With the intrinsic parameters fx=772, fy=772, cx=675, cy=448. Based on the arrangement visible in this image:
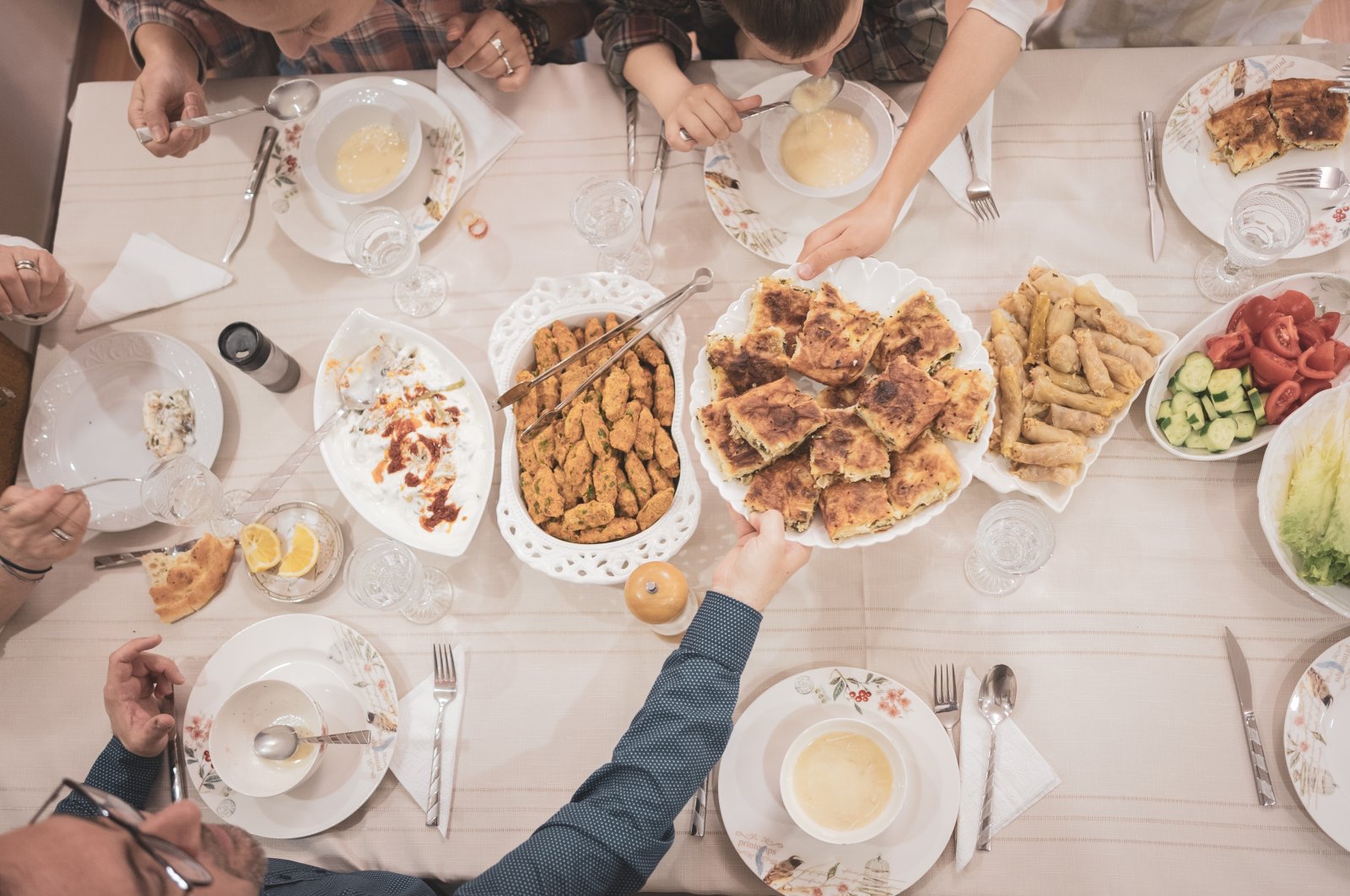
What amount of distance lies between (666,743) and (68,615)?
64.9 inches

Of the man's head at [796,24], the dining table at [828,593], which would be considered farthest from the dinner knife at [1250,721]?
the man's head at [796,24]

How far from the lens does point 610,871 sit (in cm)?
155

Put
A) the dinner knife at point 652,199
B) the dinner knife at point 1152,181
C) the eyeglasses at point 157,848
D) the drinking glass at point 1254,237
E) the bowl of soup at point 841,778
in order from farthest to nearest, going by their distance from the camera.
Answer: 1. the dinner knife at point 652,199
2. the dinner knife at point 1152,181
3. the drinking glass at point 1254,237
4. the bowl of soup at point 841,778
5. the eyeglasses at point 157,848

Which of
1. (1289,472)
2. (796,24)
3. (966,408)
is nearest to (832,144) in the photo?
(796,24)

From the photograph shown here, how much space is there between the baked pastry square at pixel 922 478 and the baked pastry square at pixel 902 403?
36 mm

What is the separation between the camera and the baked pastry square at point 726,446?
1717mm

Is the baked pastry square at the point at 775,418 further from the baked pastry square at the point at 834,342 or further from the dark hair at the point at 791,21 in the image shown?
the dark hair at the point at 791,21

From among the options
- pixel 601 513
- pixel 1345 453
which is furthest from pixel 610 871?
pixel 1345 453

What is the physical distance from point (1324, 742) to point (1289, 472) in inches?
23.4

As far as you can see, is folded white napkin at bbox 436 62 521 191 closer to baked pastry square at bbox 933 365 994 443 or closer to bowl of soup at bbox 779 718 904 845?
baked pastry square at bbox 933 365 994 443

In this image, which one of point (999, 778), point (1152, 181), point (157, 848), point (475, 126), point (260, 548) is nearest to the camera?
point (157, 848)

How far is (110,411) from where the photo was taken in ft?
7.19

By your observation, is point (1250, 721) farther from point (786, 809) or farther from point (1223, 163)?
point (1223, 163)

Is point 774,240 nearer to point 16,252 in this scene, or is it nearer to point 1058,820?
point 1058,820
